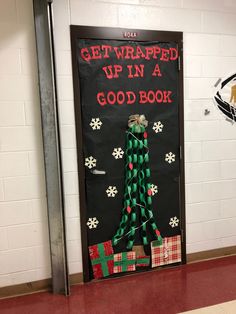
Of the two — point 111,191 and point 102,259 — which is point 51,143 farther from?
point 102,259

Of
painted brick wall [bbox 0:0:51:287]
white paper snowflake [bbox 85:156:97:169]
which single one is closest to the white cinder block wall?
painted brick wall [bbox 0:0:51:287]

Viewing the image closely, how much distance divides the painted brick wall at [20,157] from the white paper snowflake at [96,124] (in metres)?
0.43

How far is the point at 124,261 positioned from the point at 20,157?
1284 millimetres

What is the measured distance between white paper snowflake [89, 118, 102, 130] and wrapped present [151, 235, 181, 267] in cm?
117

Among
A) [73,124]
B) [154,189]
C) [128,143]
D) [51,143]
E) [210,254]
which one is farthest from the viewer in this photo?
[210,254]

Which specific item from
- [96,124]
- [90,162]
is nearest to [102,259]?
[90,162]

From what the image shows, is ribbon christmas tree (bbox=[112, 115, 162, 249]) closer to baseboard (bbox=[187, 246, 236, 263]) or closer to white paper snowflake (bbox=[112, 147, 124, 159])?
white paper snowflake (bbox=[112, 147, 124, 159])

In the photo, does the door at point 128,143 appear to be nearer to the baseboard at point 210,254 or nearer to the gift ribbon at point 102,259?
the gift ribbon at point 102,259

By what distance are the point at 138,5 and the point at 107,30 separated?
339mm

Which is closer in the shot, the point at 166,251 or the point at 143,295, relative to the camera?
the point at 143,295

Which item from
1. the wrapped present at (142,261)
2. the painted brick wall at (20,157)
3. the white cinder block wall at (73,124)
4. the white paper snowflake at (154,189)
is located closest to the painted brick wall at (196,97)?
the white cinder block wall at (73,124)

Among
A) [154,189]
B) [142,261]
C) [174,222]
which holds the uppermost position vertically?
[154,189]

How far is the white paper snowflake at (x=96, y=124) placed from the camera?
219 cm

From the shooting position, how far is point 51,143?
2041 millimetres
